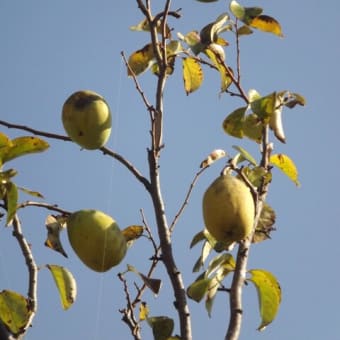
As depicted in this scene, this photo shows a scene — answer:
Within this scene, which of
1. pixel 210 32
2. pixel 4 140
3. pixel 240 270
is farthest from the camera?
pixel 210 32

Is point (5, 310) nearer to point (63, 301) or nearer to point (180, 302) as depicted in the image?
point (63, 301)

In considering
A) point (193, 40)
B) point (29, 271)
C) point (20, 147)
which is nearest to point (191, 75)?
point (193, 40)

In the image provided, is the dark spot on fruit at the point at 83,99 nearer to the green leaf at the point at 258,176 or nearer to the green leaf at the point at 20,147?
the green leaf at the point at 20,147

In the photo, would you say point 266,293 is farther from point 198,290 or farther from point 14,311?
point 14,311

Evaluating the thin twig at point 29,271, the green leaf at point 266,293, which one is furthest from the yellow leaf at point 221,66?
the thin twig at point 29,271

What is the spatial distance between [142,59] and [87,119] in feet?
1.32

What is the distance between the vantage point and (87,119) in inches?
86.0

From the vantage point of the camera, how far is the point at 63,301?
7.29 ft

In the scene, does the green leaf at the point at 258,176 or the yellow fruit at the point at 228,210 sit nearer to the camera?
the yellow fruit at the point at 228,210

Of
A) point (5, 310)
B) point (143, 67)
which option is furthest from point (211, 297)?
point (143, 67)

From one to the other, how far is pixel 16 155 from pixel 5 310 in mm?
426

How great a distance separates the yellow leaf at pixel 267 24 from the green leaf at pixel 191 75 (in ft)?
0.99

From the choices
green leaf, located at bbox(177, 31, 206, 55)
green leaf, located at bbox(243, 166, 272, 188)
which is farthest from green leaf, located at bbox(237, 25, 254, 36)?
green leaf, located at bbox(243, 166, 272, 188)

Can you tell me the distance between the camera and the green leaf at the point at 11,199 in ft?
5.99
